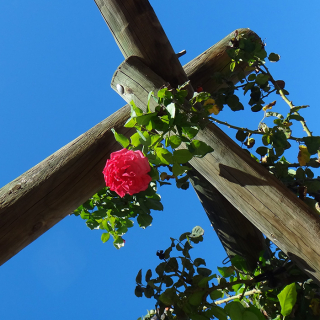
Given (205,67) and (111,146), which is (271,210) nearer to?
(111,146)

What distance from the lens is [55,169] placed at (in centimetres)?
103

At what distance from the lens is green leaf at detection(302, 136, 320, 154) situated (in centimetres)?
99

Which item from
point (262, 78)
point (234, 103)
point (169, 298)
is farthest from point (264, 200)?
point (262, 78)

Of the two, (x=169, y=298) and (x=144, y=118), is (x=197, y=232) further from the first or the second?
(x=144, y=118)

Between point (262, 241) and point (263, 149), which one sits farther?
point (262, 241)

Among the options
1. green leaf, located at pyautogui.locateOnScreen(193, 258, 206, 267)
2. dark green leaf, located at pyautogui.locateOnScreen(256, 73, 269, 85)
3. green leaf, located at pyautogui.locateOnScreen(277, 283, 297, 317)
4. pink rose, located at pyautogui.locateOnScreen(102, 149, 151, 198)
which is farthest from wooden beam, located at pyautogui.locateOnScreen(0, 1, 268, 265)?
green leaf, located at pyautogui.locateOnScreen(277, 283, 297, 317)

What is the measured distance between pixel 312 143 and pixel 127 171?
58 cm

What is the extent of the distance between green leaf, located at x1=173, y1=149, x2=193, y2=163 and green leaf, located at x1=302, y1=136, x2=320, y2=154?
42 cm

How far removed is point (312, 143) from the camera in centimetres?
99

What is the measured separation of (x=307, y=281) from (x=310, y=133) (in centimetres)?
48

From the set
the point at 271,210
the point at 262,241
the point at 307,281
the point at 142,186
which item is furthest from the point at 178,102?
the point at 262,241

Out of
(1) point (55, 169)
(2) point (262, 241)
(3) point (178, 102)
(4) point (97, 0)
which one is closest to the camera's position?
(3) point (178, 102)

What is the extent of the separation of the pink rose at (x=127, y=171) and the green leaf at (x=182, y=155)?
0.08 metres

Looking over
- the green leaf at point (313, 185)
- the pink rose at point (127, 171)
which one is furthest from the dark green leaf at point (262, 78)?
the pink rose at point (127, 171)
